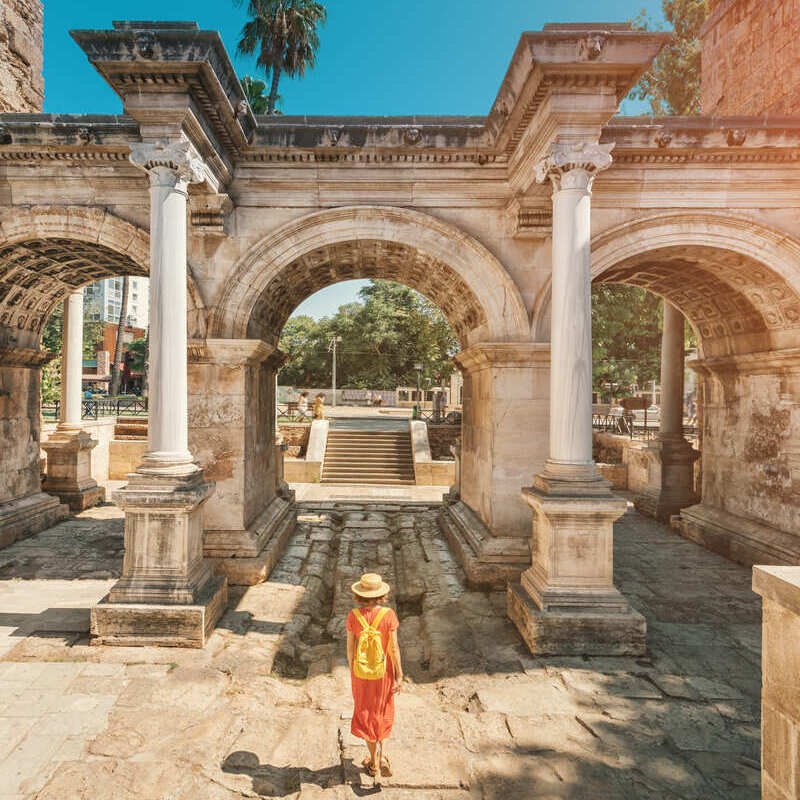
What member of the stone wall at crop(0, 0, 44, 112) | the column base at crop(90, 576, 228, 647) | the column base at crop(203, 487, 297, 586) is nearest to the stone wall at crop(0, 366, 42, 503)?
the column base at crop(203, 487, 297, 586)

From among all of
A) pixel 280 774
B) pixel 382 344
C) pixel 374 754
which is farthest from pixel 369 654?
pixel 382 344

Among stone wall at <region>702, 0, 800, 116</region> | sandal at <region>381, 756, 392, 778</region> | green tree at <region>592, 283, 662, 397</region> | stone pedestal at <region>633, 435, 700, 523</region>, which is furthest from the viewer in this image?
green tree at <region>592, 283, 662, 397</region>

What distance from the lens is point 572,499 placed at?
5.35m

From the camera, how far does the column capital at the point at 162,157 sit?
5414 mm

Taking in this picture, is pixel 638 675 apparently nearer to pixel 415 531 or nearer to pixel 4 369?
pixel 415 531

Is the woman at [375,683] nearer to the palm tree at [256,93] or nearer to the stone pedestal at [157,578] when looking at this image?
the stone pedestal at [157,578]

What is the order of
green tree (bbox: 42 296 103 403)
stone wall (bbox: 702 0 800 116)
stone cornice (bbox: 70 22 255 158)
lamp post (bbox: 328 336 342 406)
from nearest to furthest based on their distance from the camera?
1. stone cornice (bbox: 70 22 255 158)
2. stone wall (bbox: 702 0 800 116)
3. green tree (bbox: 42 296 103 403)
4. lamp post (bbox: 328 336 342 406)

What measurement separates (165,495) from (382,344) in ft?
132

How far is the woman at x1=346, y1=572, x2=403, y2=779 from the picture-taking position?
3.44 metres

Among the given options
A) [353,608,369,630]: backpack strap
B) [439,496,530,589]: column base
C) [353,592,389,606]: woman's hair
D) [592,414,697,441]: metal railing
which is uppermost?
[592,414,697,441]: metal railing

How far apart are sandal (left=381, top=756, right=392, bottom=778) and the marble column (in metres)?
9.72

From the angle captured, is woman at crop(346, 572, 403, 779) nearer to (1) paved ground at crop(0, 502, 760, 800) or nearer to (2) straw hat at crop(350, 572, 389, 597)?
(2) straw hat at crop(350, 572, 389, 597)

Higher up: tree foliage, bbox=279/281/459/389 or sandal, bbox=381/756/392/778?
tree foliage, bbox=279/281/459/389

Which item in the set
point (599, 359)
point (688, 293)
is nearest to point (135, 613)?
point (688, 293)
